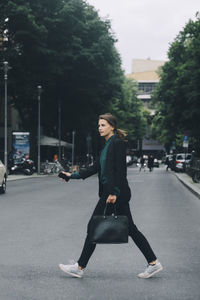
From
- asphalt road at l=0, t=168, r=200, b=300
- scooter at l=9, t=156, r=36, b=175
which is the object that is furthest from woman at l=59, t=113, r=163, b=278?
scooter at l=9, t=156, r=36, b=175

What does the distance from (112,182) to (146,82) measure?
5206 inches

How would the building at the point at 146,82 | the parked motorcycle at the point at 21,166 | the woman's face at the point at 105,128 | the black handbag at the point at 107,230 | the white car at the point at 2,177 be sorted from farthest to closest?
the building at the point at 146,82 → the parked motorcycle at the point at 21,166 → the white car at the point at 2,177 → the woman's face at the point at 105,128 → the black handbag at the point at 107,230

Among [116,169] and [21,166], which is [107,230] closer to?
[116,169]

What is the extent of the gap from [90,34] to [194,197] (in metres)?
25.2

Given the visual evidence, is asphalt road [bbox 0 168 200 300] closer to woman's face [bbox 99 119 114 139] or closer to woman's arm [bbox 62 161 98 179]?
woman's arm [bbox 62 161 98 179]

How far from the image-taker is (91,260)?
25.1ft

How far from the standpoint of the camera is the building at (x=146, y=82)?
422ft

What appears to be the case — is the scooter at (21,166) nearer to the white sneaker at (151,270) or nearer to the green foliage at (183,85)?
the green foliage at (183,85)

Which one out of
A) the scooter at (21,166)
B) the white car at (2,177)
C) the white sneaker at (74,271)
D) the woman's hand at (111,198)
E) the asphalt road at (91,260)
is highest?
the woman's hand at (111,198)

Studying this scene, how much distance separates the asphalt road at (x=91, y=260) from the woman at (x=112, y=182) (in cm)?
16

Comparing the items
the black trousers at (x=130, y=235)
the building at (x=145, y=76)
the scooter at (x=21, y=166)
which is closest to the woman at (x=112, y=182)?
the black trousers at (x=130, y=235)

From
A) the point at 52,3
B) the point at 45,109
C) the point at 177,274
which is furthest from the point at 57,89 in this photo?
the point at 177,274

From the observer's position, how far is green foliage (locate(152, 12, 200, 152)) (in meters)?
37.6

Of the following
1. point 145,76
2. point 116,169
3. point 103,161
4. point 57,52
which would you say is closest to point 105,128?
point 103,161
